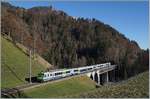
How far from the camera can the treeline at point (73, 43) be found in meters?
127

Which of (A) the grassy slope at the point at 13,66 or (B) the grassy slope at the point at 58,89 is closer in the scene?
(B) the grassy slope at the point at 58,89

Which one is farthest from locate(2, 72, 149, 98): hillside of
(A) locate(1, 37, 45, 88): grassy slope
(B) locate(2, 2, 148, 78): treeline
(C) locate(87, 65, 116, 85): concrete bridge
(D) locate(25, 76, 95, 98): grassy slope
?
(B) locate(2, 2, 148, 78): treeline

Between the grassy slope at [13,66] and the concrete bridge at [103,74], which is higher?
the grassy slope at [13,66]

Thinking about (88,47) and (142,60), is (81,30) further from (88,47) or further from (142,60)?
(142,60)

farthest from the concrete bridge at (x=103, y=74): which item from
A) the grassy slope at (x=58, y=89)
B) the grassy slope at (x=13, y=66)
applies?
the grassy slope at (x=58, y=89)

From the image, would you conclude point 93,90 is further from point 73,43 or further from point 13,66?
point 73,43

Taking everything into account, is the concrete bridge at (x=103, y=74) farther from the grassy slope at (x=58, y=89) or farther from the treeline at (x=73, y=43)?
the grassy slope at (x=58, y=89)

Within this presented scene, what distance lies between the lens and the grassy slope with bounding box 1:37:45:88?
60269 millimetres

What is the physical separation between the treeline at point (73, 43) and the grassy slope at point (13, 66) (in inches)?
785

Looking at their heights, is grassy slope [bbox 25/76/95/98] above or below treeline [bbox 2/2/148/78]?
below

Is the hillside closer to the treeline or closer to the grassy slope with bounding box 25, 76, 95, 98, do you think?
the grassy slope with bounding box 25, 76, 95, 98

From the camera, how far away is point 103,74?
127875mm

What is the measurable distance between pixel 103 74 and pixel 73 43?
42207 millimetres

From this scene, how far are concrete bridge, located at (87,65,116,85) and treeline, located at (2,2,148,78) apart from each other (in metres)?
3.74
